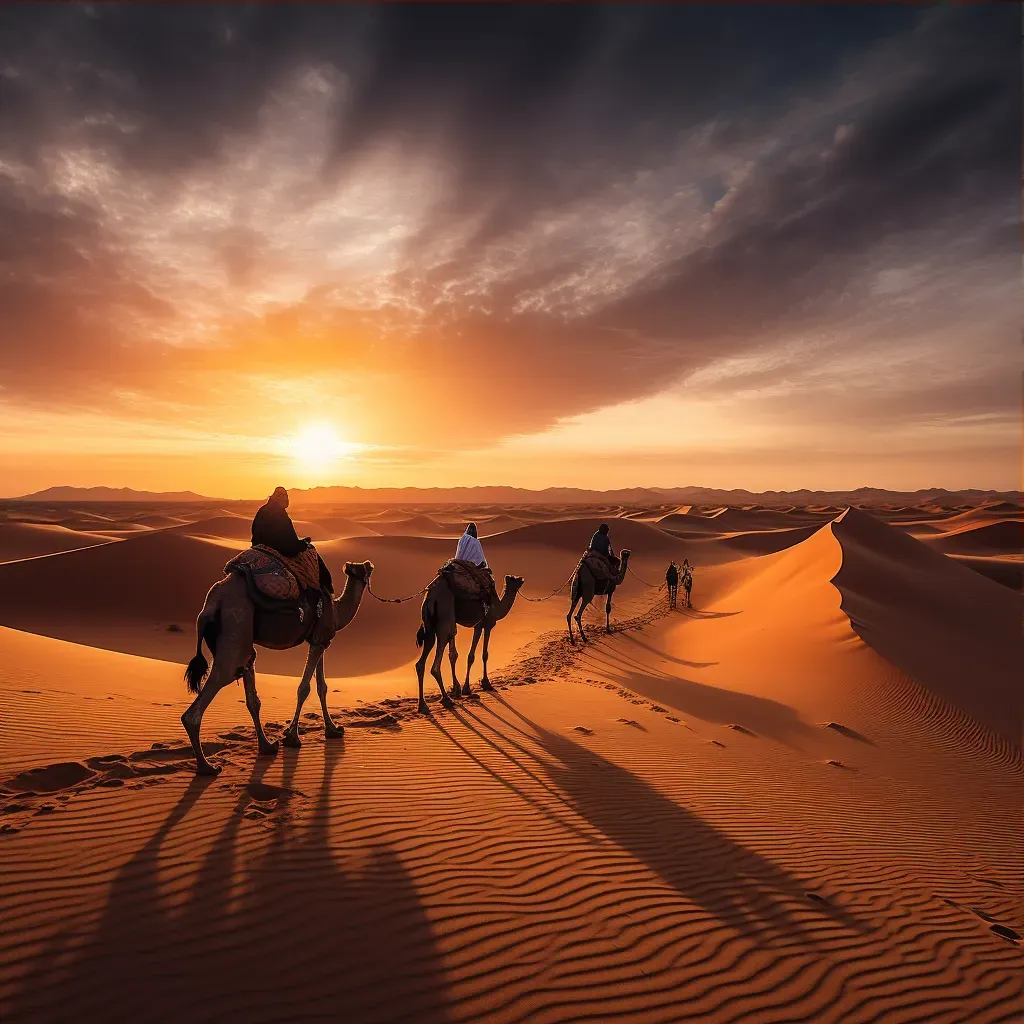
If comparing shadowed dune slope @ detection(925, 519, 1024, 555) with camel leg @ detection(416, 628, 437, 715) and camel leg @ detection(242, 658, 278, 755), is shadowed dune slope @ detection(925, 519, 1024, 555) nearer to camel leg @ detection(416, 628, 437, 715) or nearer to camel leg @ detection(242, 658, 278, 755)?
camel leg @ detection(416, 628, 437, 715)

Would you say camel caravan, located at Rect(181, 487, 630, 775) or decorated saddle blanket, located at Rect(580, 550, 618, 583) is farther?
decorated saddle blanket, located at Rect(580, 550, 618, 583)

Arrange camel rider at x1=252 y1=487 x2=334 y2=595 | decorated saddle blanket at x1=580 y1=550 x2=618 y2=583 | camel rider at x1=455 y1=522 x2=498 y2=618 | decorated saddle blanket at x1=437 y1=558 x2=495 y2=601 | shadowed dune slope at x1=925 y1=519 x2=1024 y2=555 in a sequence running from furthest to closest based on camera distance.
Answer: shadowed dune slope at x1=925 y1=519 x2=1024 y2=555 < decorated saddle blanket at x1=580 y1=550 x2=618 y2=583 < camel rider at x1=455 y1=522 x2=498 y2=618 < decorated saddle blanket at x1=437 y1=558 x2=495 y2=601 < camel rider at x1=252 y1=487 x2=334 y2=595

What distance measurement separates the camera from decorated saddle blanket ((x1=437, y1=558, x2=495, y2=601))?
998 centimetres

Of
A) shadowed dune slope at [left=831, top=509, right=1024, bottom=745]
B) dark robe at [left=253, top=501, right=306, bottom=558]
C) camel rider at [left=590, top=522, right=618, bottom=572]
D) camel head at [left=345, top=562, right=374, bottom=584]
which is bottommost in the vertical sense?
shadowed dune slope at [left=831, top=509, right=1024, bottom=745]

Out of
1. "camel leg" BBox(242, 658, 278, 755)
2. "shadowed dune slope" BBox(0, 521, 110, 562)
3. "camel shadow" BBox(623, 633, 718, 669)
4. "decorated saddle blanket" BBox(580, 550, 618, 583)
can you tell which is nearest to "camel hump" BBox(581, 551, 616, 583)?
"decorated saddle blanket" BBox(580, 550, 618, 583)

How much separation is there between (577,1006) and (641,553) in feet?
131

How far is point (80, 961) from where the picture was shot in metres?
3.41

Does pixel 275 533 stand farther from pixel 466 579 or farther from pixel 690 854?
pixel 690 854

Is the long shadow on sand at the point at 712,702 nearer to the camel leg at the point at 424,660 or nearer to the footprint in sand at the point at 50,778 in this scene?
the camel leg at the point at 424,660

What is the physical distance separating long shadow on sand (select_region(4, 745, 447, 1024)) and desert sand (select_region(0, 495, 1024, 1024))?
0.06 feet

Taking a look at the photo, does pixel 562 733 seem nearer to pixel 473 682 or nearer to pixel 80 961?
pixel 473 682

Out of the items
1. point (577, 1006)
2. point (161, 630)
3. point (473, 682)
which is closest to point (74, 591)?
point (161, 630)

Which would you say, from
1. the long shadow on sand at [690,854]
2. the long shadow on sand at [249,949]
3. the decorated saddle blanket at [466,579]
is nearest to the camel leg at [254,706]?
the long shadow on sand at [249,949]

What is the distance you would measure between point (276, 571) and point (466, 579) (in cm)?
403
